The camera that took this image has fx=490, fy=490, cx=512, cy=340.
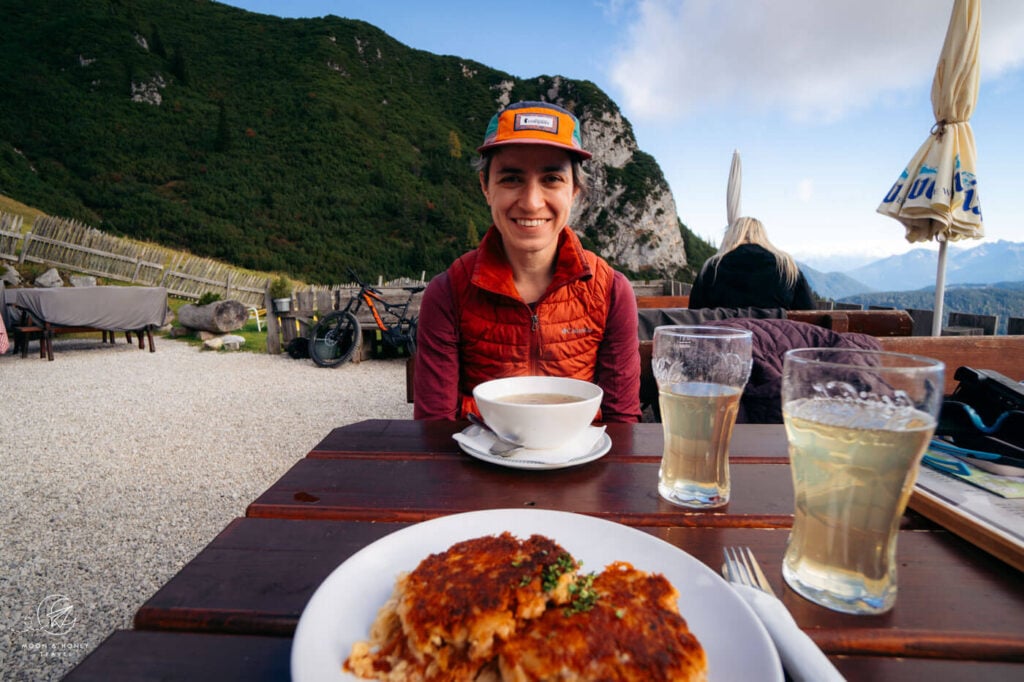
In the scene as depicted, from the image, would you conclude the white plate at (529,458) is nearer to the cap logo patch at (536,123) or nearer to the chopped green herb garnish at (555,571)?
the chopped green herb garnish at (555,571)

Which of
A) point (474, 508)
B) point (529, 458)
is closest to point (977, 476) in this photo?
point (529, 458)

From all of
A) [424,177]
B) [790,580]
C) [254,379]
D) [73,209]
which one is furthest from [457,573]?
[424,177]

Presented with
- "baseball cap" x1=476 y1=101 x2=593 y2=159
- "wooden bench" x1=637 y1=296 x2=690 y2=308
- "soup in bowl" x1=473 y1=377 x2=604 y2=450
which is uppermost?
"baseball cap" x1=476 y1=101 x2=593 y2=159

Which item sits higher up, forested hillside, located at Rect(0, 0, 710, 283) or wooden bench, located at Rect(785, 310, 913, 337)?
forested hillside, located at Rect(0, 0, 710, 283)

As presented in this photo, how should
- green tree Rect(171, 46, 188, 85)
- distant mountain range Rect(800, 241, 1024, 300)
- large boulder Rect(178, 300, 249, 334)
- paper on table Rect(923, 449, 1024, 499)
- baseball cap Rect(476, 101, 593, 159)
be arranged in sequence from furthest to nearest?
distant mountain range Rect(800, 241, 1024, 300), green tree Rect(171, 46, 188, 85), large boulder Rect(178, 300, 249, 334), baseball cap Rect(476, 101, 593, 159), paper on table Rect(923, 449, 1024, 499)

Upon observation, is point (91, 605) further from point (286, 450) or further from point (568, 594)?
point (568, 594)

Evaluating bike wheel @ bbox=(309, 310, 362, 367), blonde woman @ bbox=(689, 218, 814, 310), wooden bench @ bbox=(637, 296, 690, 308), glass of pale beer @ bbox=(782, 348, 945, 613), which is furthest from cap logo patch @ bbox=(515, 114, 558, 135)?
bike wheel @ bbox=(309, 310, 362, 367)

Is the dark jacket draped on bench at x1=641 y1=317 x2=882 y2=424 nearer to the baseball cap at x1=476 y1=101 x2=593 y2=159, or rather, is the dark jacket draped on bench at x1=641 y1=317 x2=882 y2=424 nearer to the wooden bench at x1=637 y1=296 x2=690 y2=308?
the baseball cap at x1=476 y1=101 x2=593 y2=159
